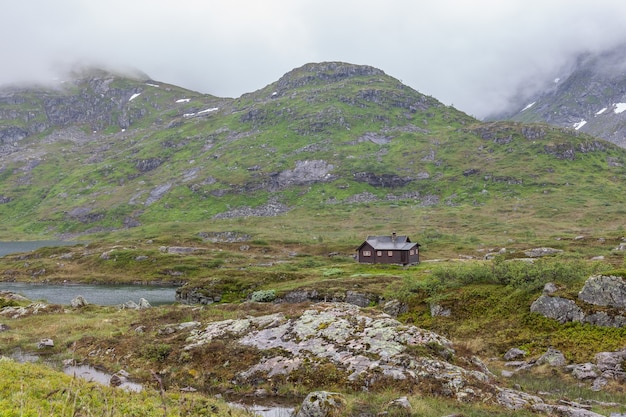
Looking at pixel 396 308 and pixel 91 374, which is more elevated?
pixel 91 374

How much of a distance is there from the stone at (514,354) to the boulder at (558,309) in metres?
5.45

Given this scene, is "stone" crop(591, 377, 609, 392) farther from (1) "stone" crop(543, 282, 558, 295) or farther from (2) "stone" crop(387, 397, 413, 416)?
(2) "stone" crop(387, 397, 413, 416)

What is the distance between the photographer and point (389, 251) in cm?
9788

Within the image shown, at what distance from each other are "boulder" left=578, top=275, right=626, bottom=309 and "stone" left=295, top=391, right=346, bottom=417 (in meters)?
26.3

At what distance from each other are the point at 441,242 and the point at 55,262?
119m

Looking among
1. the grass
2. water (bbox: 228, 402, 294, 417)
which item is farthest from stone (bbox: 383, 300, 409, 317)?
the grass

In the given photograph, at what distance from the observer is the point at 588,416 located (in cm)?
2030

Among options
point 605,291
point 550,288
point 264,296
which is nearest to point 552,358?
point 605,291

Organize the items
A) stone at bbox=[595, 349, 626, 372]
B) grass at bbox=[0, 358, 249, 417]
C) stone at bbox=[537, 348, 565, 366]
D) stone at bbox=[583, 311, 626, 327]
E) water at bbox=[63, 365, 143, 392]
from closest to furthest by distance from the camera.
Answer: grass at bbox=[0, 358, 249, 417]
water at bbox=[63, 365, 143, 392]
stone at bbox=[595, 349, 626, 372]
stone at bbox=[537, 348, 565, 366]
stone at bbox=[583, 311, 626, 327]

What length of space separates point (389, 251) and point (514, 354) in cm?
6429

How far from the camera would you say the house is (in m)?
96.8

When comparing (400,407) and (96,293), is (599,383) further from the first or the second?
(96,293)

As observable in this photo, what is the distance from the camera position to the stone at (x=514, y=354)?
33.3 metres

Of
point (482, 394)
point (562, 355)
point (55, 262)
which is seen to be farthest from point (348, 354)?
point (55, 262)
